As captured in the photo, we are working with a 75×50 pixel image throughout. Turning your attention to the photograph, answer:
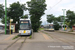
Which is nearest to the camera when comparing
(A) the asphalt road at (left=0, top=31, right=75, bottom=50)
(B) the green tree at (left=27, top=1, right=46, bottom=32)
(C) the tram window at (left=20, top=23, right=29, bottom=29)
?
(A) the asphalt road at (left=0, top=31, right=75, bottom=50)

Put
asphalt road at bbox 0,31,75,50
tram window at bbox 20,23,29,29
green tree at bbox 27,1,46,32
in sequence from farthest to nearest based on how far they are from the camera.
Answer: green tree at bbox 27,1,46,32
tram window at bbox 20,23,29,29
asphalt road at bbox 0,31,75,50

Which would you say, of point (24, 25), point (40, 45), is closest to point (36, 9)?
A: point (24, 25)

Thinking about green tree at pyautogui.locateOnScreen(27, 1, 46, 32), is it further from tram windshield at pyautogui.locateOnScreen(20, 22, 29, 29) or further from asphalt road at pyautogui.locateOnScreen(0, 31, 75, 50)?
asphalt road at pyautogui.locateOnScreen(0, 31, 75, 50)

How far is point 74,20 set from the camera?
39062 mm

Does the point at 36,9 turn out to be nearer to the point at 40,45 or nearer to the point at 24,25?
the point at 24,25

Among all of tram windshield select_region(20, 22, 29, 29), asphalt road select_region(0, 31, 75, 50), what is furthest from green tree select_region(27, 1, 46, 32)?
asphalt road select_region(0, 31, 75, 50)

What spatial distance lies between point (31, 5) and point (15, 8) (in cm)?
595

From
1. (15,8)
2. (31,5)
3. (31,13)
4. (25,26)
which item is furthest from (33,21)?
(25,26)

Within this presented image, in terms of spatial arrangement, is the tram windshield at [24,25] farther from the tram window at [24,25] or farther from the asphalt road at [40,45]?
the asphalt road at [40,45]

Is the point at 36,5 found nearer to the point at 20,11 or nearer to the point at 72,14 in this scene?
the point at 20,11

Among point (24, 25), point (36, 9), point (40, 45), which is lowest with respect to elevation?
point (40, 45)

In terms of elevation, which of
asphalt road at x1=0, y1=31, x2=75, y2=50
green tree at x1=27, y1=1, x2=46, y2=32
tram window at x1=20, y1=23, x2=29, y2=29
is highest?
green tree at x1=27, y1=1, x2=46, y2=32

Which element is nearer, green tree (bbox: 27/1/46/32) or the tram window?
the tram window

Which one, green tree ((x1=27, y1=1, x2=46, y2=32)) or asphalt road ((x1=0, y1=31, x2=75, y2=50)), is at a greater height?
green tree ((x1=27, y1=1, x2=46, y2=32))
